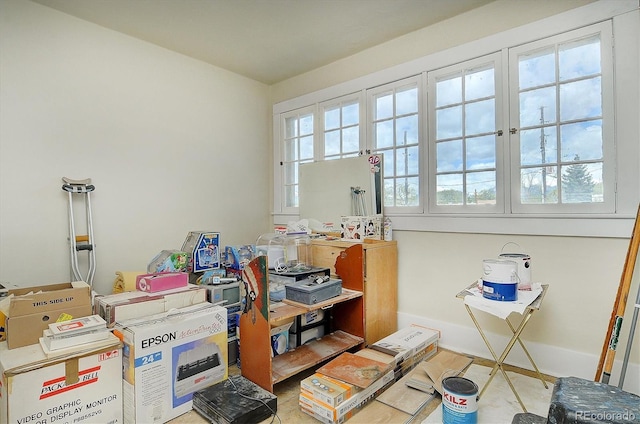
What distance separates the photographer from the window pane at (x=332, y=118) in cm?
359

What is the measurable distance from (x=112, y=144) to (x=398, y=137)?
8.47ft

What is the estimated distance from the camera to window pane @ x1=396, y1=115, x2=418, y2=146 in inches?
118

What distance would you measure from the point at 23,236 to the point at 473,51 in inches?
147

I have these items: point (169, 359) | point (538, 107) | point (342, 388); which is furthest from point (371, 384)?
point (538, 107)

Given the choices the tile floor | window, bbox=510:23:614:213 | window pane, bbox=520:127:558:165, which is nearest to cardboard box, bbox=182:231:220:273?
the tile floor

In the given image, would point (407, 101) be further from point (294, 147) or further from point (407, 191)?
point (294, 147)

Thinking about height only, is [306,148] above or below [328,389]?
above

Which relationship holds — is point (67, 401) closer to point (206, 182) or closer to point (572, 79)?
point (206, 182)

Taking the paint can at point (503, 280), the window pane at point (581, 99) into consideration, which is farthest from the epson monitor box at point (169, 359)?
the window pane at point (581, 99)

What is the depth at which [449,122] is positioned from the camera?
2.79 meters

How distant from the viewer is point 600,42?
2.16 metres

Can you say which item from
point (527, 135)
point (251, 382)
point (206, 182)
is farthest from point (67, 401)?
point (527, 135)

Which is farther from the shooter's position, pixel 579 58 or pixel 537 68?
pixel 537 68

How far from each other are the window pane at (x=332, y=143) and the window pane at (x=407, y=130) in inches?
28.0
